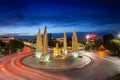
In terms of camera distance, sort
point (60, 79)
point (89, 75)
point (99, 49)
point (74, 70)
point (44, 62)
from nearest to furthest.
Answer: point (60, 79), point (89, 75), point (74, 70), point (44, 62), point (99, 49)

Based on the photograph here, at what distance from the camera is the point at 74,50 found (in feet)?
138

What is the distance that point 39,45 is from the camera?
42250 millimetres

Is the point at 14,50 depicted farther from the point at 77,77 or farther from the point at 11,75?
the point at 77,77

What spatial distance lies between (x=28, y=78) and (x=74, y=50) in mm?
19423

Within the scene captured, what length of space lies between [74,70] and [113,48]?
25.1m

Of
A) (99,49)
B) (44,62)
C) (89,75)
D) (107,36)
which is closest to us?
(89,75)

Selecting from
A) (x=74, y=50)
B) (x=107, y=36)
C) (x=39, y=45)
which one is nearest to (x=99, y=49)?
(x=107, y=36)

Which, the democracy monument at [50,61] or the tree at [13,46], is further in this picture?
the tree at [13,46]

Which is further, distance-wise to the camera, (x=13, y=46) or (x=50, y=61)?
(x=13, y=46)

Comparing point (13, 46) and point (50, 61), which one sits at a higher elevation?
point (13, 46)

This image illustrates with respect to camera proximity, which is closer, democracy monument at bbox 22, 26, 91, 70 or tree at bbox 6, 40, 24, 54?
democracy monument at bbox 22, 26, 91, 70

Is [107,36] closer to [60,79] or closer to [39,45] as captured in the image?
[39,45]

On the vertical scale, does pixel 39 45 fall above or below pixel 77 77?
above

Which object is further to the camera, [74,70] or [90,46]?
[90,46]
